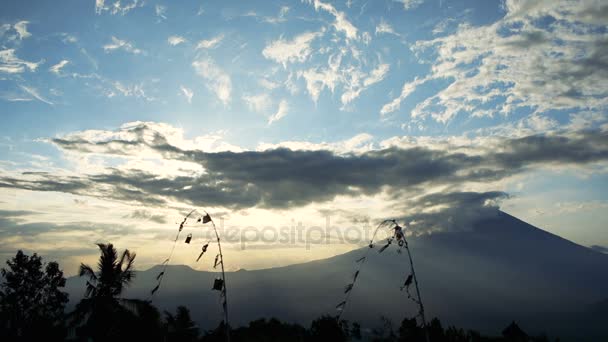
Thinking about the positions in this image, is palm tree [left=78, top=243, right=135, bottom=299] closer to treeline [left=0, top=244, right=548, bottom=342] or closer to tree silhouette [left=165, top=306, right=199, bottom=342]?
treeline [left=0, top=244, right=548, bottom=342]

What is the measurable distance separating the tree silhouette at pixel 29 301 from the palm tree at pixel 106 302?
74.1ft

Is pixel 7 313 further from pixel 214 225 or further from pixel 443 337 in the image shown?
pixel 443 337

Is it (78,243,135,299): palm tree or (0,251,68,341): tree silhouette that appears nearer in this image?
(78,243,135,299): palm tree

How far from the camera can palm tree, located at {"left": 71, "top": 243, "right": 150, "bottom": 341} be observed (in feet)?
92.6

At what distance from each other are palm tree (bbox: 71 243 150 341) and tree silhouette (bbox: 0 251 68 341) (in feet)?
74.1

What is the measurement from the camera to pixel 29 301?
1911 inches

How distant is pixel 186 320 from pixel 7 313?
24.6m

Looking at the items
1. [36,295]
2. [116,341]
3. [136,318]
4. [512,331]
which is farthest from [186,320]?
[512,331]

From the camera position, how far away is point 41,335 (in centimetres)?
4578

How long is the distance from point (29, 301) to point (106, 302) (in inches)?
1184

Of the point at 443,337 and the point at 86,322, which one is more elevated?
the point at 86,322

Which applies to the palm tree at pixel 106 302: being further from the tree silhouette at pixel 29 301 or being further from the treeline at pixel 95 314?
the tree silhouette at pixel 29 301

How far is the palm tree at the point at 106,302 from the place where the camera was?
28234 mm

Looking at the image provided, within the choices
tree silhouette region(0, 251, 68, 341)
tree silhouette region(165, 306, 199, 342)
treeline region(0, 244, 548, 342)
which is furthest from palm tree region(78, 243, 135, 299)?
tree silhouette region(0, 251, 68, 341)
